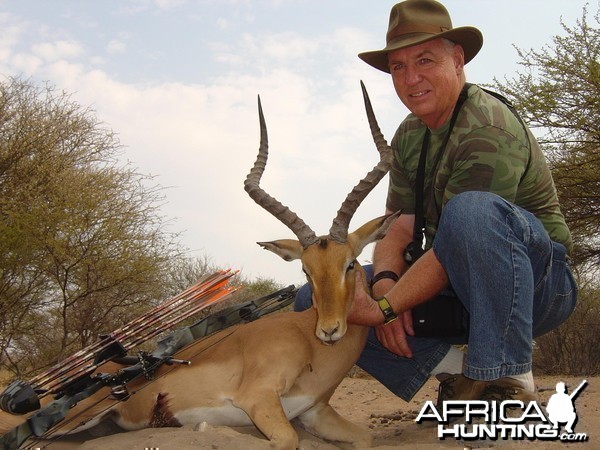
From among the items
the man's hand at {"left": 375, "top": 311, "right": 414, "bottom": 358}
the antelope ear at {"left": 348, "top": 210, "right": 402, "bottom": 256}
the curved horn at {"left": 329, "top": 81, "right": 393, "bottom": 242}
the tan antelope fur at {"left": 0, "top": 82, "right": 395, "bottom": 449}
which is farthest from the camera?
the antelope ear at {"left": 348, "top": 210, "right": 402, "bottom": 256}

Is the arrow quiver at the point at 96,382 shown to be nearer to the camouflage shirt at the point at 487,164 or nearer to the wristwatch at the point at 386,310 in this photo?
the wristwatch at the point at 386,310

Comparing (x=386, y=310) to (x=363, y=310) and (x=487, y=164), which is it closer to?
(x=363, y=310)

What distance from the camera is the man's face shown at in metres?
4.55

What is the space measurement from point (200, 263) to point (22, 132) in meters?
5.00

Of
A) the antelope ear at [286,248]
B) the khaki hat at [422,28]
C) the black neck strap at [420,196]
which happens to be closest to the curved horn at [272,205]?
the antelope ear at [286,248]

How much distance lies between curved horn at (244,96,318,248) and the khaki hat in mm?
1207

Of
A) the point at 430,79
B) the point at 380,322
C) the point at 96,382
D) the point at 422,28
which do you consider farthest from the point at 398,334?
the point at 422,28

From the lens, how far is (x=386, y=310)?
4199mm

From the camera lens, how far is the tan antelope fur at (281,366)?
14.0 ft

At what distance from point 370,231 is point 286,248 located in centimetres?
62

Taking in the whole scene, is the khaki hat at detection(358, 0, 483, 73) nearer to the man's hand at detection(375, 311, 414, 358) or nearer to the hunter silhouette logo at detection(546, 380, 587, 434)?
the man's hand at detection(375, 311, 414, 358)

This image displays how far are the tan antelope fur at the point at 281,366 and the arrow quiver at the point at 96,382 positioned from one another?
0.13 meters

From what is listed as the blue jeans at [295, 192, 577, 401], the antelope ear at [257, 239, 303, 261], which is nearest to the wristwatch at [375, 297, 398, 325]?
the blue jeans at [295, 192, 577, 401]

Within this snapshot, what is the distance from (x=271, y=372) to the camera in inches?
168
